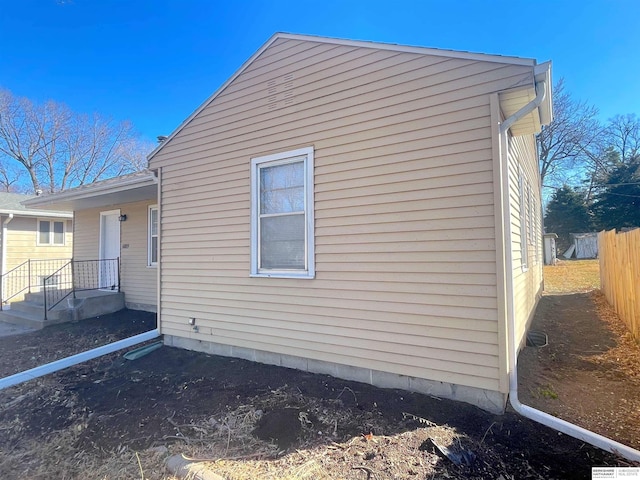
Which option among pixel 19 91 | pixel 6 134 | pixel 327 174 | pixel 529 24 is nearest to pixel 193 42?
pixel 327 174

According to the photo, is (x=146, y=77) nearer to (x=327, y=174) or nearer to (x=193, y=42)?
(x=193, y=42)

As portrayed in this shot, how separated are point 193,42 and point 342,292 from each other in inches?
383

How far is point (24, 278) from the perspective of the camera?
11.3 meters

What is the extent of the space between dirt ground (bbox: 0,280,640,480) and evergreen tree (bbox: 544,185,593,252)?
27469 millimetres

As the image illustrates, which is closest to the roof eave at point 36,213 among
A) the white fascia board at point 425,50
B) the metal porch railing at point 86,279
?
the metal porch railing at point 86,279

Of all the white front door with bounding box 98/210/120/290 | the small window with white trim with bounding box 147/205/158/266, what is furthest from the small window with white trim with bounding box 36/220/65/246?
the small window with white trim with bounding box 147/205/158/266

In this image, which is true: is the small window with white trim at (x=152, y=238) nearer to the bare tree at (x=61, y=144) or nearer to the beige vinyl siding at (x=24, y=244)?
the beige vinyl siding at (x=24, y=244)

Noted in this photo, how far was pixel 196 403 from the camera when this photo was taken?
3609mm

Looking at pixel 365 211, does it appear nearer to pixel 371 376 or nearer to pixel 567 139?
pixel 371 376

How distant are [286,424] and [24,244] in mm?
13189

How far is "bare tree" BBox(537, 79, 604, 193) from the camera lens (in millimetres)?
25703

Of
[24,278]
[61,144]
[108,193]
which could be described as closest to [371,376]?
[108,193]

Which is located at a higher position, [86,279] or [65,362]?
[86,279]

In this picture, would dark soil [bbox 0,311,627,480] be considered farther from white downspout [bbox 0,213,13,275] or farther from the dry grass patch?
the dry grass patch
